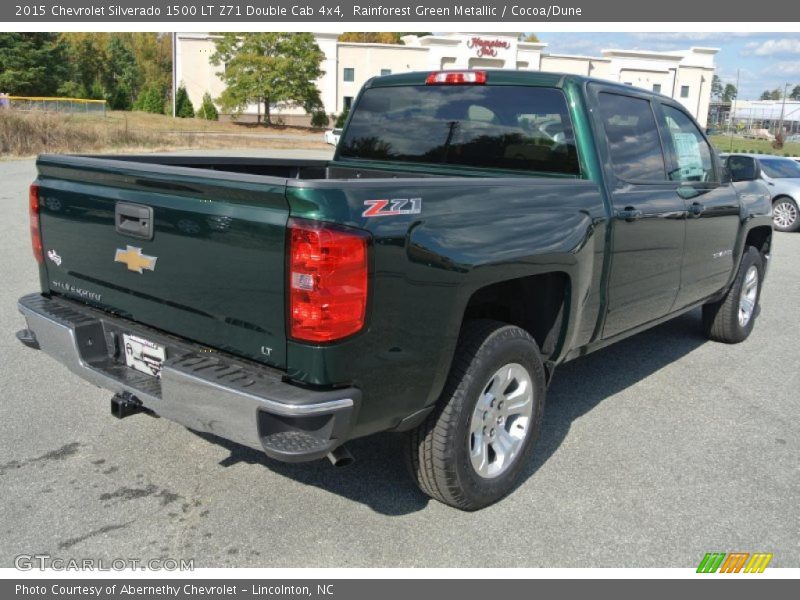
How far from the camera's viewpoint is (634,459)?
13.4 ft

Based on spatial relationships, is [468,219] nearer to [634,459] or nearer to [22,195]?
[634,459]

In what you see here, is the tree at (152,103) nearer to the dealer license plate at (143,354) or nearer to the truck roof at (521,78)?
the truck roof at (521,78)

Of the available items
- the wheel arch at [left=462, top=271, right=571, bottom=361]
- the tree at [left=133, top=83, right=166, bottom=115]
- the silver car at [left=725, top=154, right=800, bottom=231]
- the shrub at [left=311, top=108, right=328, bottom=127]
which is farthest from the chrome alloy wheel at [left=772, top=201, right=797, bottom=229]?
the tree at [left=133, top=83, right=166, bottom=115]

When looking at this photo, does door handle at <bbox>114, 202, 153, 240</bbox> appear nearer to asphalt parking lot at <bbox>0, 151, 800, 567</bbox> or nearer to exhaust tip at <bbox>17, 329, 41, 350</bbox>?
exhaust tip at <bbox>17, 329, 41, 350</bbox>

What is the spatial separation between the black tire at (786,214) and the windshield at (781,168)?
0.51 metres

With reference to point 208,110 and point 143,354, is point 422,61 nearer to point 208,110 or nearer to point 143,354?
point 208,110

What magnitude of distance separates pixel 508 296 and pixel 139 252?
1.81 meters

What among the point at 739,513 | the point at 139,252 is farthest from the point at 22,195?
the point at 739,513

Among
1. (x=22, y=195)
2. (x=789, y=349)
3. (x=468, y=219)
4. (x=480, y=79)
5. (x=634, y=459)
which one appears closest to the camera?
(x=468, y=219)

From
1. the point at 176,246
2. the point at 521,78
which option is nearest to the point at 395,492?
the point at 176,246

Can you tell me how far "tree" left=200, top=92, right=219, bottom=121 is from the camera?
59469mm

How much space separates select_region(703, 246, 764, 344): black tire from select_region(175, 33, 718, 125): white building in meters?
55.9

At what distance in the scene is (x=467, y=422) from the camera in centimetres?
323
